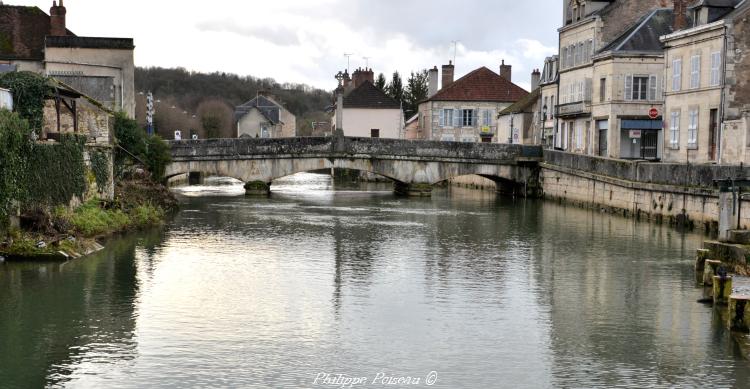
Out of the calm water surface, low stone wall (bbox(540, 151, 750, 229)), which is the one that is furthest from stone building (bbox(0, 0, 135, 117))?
low stone wall (bbox(540, 151, 750, 229))

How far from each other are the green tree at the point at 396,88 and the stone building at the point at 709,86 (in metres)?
59.1

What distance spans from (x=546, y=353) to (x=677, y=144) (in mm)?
23990

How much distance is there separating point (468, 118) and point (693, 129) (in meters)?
30.5

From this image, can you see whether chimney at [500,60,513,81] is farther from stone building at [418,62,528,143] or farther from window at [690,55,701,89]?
window at [690,55,701,89]

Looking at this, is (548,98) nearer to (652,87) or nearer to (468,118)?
(652,87)

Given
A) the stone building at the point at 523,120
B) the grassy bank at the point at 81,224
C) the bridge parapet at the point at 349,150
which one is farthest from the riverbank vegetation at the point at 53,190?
the stone building at the point at 523,120

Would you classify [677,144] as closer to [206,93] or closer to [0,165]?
[0,165]

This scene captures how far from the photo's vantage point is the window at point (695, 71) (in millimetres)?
34250

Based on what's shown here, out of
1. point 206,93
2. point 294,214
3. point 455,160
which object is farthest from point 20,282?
point 206,93

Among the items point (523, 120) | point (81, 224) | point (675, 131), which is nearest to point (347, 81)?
point (523, 120)

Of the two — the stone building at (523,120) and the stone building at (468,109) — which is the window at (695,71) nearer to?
the stone building at (523,120)

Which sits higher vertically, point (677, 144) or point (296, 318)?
point (677, 144)

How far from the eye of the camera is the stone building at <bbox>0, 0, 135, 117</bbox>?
1502 inches

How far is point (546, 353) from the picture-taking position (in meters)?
14.0
